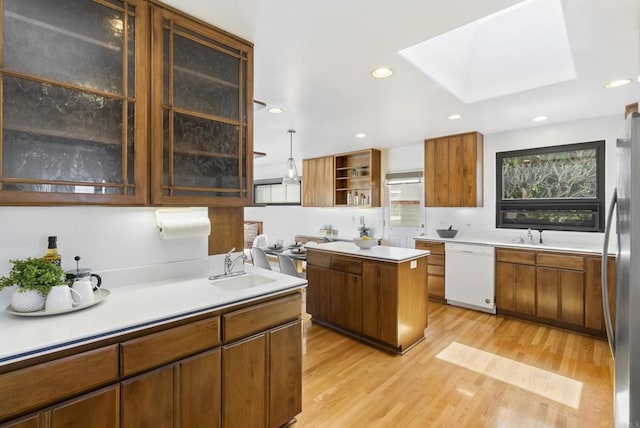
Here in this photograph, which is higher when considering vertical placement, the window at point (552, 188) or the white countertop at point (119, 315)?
the window at point (552, 188)

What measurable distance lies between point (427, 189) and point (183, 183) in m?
3.77

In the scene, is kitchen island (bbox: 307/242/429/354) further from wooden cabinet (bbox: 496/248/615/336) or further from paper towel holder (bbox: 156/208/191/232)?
paper towel holder (bbox: 156/208/191/232)

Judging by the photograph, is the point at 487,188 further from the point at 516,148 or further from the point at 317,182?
the point at 317,182

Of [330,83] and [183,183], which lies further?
[330,83]

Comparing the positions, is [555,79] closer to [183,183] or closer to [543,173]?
[543,173]

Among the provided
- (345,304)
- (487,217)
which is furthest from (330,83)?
(487,217)

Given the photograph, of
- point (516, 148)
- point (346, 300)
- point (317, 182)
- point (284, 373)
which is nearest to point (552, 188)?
point (516, 148)

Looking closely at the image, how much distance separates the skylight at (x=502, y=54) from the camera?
2.23 m

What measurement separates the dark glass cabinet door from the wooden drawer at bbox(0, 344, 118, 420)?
0.69 metres

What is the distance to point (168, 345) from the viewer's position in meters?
1.35

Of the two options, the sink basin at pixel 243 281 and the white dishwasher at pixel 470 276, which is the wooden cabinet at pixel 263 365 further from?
the white dishwasher at pixel 470 276

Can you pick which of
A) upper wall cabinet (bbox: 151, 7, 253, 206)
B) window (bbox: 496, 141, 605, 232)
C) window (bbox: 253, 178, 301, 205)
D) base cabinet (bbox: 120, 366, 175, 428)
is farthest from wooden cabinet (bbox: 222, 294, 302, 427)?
window (bbox: 253, 178, 301, 205)

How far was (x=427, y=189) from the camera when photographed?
4598 millimetres

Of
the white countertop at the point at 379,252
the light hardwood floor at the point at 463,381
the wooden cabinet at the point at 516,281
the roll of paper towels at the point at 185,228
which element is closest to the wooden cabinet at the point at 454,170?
the wooden cabinet at the point at 516,281
